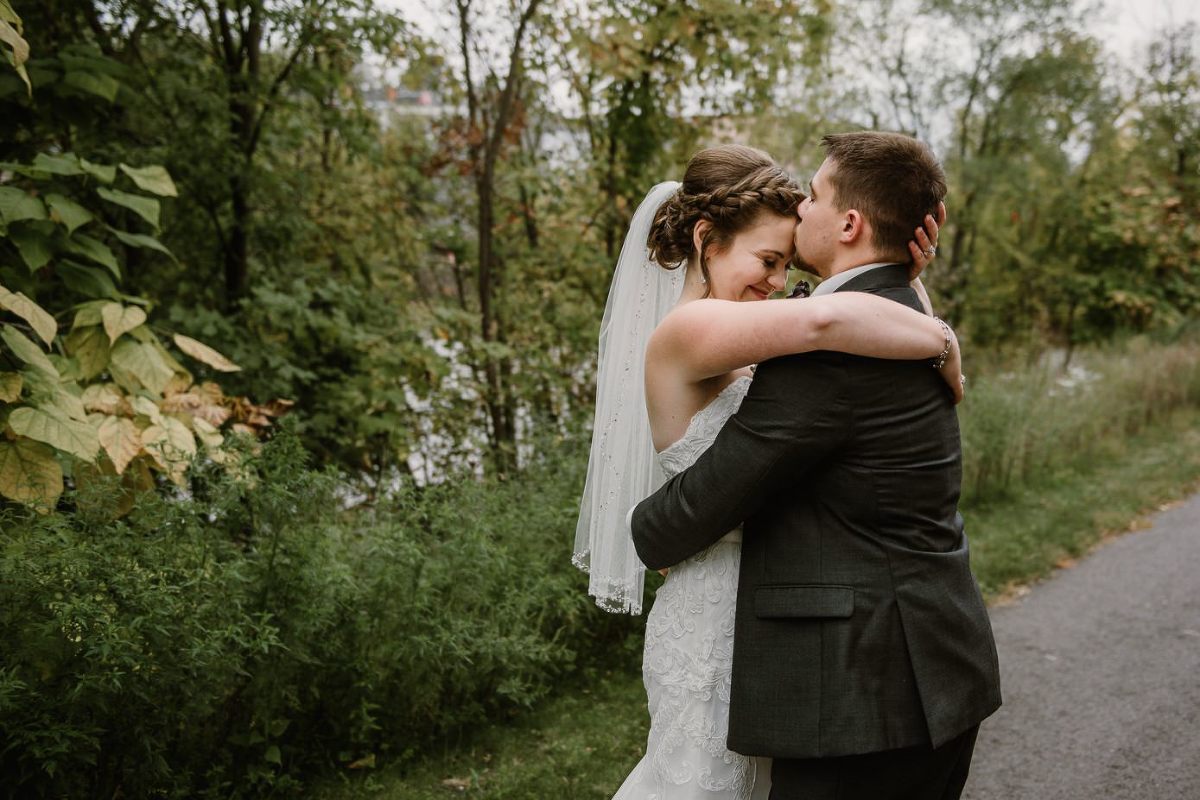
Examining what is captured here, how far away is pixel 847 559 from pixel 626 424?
87 centimetres

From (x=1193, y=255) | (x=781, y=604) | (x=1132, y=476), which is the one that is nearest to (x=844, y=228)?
(x=781, y=604)

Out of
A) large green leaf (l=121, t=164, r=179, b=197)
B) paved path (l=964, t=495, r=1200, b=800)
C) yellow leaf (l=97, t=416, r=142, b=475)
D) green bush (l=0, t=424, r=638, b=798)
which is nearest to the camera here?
green bush (l=0, t=424, r=638, b=798)

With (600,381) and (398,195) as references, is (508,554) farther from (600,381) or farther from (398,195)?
(398,195)

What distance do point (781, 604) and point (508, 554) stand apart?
246 centimetres

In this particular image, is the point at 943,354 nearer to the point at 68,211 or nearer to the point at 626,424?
the point at 626,424

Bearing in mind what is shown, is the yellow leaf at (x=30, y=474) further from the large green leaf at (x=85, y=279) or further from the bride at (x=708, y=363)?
the bride at (x=708, y=363)

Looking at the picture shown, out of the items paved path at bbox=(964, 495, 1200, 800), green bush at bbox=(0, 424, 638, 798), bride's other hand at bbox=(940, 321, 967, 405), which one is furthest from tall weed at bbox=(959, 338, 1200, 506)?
bride's other hand at bbox=(940, 321, 967, 405)

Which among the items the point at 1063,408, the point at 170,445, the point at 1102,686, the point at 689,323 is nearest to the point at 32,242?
the point at 170,445

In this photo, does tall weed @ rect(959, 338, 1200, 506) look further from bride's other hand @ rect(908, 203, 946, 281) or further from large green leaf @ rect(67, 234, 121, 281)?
large green leaf @ rect(67, 234, 121, 281)

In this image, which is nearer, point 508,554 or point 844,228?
point 844,228

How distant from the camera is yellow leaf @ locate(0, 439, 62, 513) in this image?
9.09 feet

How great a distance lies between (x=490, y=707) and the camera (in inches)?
157

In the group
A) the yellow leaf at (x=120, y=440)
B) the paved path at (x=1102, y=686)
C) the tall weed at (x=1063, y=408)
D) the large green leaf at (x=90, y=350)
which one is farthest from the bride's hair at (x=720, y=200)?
the tall weed at (x=1063, y=408)

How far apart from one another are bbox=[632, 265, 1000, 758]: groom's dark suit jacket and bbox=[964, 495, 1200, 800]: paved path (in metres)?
2.33
